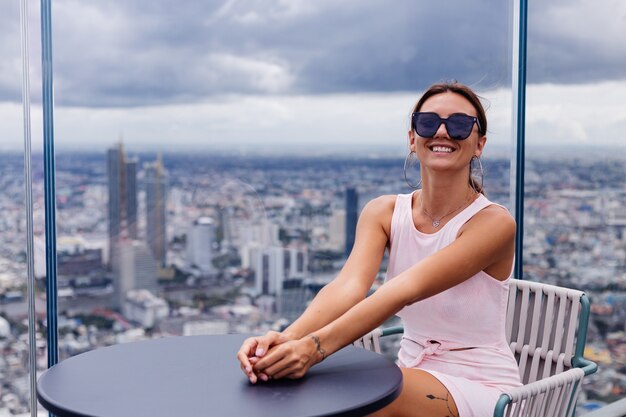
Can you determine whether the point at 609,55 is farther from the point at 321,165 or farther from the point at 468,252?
the point at 468,252

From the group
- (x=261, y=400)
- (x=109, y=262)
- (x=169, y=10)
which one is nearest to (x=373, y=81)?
(x=169, y=10)

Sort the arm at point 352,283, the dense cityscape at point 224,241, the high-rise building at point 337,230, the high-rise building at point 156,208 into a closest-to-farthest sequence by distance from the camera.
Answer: the arm at point 352,283
the dense cityscape at point 224,241
the high-rise building at point 156,208
the high-rise building at point 337,230

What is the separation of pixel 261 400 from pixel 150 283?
1.52m

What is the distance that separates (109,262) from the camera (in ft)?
9.06

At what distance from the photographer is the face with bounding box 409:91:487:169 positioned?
80.3 inches

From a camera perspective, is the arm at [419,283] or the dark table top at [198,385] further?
A: the arm at [419,283]

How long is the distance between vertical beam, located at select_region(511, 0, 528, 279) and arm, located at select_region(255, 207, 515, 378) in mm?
1328

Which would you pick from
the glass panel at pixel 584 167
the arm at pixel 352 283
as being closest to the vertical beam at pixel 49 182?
the arm at pixel 352 283

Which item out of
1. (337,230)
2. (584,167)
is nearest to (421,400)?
(337,230)

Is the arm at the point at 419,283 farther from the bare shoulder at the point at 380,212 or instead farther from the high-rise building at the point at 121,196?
the high-rise building at the point at 121,196

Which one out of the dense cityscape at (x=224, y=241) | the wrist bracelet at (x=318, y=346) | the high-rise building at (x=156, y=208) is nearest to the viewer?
the wrist bracelet at (x=318, y=346)

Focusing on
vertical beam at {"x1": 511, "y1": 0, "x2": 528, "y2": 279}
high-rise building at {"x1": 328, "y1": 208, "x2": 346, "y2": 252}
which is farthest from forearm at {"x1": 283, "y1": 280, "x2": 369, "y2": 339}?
vertical beam at {"x1": 511, "y1": 0, "x2": 528, "y2": 279}

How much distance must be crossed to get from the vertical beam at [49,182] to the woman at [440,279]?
1.00 metres

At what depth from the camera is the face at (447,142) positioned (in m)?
2.04
